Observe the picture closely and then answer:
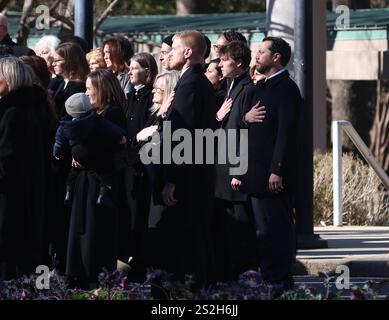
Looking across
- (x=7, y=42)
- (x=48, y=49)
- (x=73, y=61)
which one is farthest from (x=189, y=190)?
(x=7, y=42)

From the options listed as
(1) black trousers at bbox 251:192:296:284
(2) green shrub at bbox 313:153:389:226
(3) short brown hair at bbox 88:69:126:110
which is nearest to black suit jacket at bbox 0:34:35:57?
(3) short brown hair at bbox 88:69:126:110

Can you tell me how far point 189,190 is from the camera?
33.2 ft

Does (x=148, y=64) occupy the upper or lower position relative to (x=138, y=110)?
upper

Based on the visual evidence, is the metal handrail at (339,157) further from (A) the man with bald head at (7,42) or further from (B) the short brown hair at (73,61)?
(B) the short brown hair at (73,61)

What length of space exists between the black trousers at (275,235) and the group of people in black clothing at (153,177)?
1 cm

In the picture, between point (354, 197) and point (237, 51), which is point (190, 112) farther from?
point (354, 197)

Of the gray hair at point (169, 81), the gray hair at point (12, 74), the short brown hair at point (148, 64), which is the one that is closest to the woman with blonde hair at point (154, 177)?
the gray hair at point (169, 81)

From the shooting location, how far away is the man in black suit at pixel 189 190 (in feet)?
33.0

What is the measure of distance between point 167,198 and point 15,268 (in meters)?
1.25

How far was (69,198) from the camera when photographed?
10.7 metres

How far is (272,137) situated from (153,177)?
95 centimetres

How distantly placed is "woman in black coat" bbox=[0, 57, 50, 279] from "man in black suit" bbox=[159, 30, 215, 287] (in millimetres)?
950

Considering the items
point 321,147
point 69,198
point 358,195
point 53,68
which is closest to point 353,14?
point 321,147
